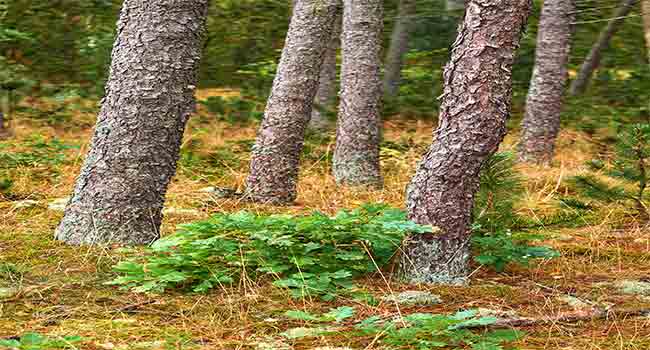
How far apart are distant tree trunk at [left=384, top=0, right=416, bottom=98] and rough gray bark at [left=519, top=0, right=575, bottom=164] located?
3.68 metres

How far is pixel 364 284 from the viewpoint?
14.2ft

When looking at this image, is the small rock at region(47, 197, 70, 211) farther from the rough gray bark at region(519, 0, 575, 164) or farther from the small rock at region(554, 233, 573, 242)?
the rough gray bark at region(519, 0, 575, 164)

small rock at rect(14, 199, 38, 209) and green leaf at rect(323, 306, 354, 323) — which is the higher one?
green leaf at rect(323, 306, 354, 323)

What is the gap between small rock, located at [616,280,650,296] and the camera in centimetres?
445

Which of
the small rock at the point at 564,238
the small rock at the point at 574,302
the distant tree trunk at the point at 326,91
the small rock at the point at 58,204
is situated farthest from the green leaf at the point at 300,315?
the distant tree trunk at the point at 326,91

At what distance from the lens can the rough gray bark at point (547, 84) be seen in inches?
414

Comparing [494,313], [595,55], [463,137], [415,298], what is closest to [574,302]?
[494,313]

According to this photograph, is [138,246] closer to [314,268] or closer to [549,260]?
[314,268]

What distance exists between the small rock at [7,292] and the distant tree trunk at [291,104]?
3626mm

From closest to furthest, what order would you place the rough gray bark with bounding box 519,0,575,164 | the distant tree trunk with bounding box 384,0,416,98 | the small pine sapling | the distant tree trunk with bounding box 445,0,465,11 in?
the small pine sapling < the rough gray bark with bounding box 519,0,575,164 < the distant tree trunk with bounding box 384,0,416,98 < the distant tree trunk with bounding box 445,0,465,11

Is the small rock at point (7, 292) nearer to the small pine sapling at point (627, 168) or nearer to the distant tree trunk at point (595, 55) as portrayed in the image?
the small pine sapling at point (627, 168)

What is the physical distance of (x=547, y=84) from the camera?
34.9ft

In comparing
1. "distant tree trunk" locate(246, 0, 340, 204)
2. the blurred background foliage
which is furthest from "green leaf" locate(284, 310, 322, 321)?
the blurred background foliage

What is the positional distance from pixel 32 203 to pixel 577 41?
11.3 m
